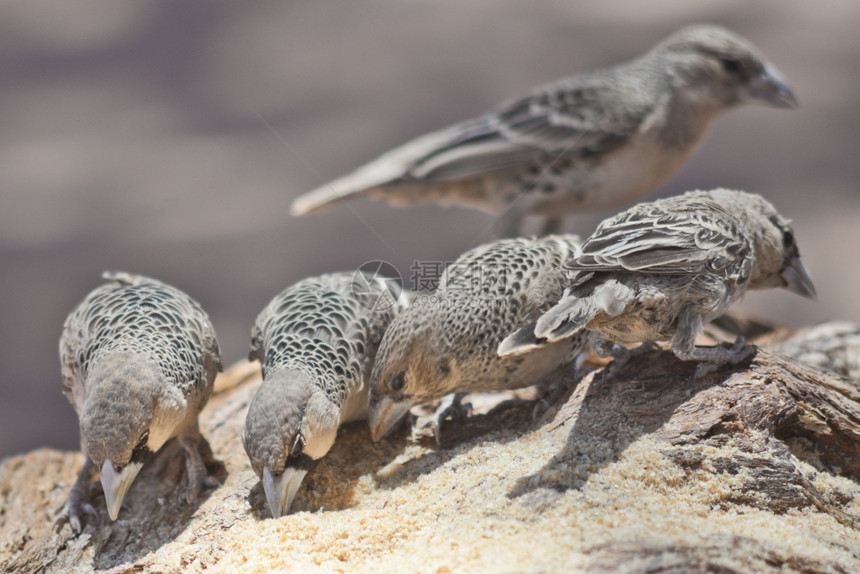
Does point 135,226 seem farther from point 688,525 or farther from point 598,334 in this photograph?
point 688,525

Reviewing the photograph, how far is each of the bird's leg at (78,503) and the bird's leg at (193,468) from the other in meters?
0.52

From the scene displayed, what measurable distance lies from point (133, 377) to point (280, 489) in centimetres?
83

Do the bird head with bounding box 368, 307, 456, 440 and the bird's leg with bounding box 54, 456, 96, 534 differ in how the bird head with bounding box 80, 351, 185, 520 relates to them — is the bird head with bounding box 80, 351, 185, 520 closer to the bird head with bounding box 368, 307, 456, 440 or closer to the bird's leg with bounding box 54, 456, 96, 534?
the bird's leg with bounding box 54, 456, 96, 534

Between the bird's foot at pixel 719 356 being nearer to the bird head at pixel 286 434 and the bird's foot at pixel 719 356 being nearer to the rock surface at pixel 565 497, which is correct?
the rock surface at pixel 565 497

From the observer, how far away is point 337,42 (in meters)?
9.45

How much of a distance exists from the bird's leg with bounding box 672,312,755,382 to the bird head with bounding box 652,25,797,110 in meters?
2.81

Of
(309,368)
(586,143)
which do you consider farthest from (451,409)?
(586,143)

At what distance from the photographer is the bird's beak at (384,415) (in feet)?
12.9

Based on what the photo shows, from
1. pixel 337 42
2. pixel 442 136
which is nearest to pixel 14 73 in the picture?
pixel 337 42

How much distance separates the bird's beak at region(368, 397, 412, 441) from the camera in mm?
3926

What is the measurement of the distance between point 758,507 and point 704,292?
923 mm

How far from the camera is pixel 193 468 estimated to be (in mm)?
4160

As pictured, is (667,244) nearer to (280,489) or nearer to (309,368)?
(309,368)

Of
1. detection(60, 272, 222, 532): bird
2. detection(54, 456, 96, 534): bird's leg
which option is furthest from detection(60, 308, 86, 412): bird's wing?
detection(54, 456, 96, 534): bird's leg
